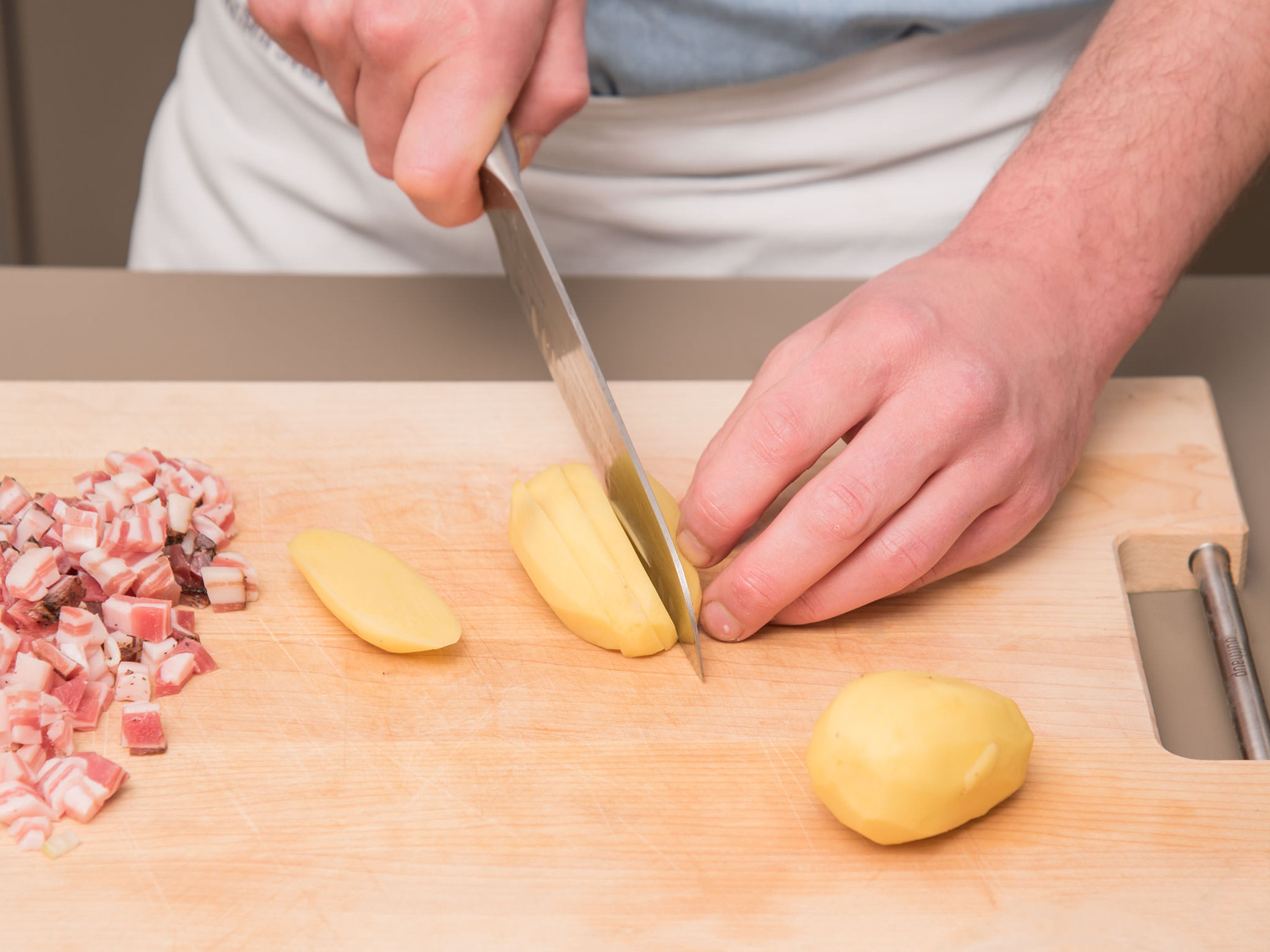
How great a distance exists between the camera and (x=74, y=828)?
3.76ft

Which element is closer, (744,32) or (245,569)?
(245,569)

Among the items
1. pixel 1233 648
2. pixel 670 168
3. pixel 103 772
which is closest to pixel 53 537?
pixel 103 772

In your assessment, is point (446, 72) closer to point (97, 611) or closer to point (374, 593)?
point (374, 593)

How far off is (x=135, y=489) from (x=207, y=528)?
0.10m

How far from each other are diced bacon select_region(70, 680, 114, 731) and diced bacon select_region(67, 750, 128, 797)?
0.22 ft

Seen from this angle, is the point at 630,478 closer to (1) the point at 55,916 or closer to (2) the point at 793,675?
(2) the point at 793,675

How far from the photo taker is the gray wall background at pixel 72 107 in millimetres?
3496

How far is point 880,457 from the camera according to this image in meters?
1.28

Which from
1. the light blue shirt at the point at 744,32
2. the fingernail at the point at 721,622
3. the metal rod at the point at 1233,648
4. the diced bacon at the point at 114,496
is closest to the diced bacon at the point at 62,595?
the diced bacon at the point at 114,496

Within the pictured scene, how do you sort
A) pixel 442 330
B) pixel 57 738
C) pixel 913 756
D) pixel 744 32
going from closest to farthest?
1. pixel 913 756
2. pixel 57 738
3. pixel 744 32
4. pixel 442 330

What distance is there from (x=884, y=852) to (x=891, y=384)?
0.51m

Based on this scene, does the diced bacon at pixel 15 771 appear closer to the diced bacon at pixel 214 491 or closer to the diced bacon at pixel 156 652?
the diced bacon at pixel 156 652

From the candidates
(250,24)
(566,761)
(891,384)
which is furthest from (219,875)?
(250,24)

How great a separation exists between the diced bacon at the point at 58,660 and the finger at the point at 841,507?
709mm
